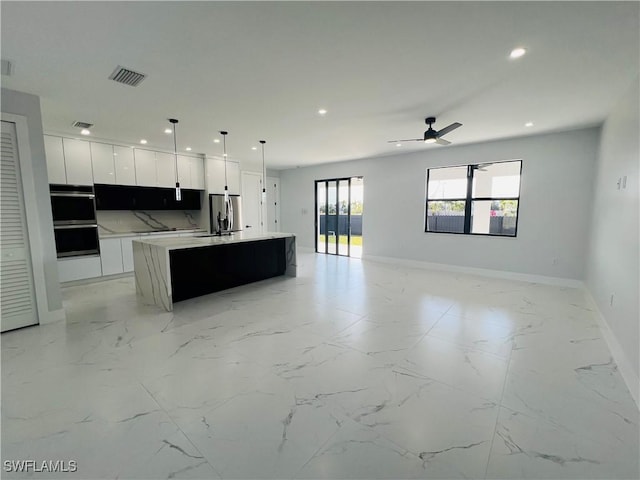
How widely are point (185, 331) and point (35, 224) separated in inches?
86.6

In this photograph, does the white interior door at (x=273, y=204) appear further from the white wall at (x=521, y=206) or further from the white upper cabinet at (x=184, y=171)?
the white upper cabinet at (x=184, y=171)

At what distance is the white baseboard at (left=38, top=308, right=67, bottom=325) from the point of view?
3379 millimetres

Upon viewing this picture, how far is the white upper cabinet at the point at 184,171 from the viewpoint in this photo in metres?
6.37

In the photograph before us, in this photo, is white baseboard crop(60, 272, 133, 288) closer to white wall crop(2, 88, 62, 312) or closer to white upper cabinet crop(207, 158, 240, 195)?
white wall crop(2, 88, 62, 312)

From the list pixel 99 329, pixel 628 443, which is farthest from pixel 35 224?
→ pixel 628 443

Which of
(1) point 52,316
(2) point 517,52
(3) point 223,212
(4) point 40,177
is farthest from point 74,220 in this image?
(2) point 517,52

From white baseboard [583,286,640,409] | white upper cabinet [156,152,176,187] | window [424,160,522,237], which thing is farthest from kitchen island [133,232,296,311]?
white baseboard [583,286,640,409]

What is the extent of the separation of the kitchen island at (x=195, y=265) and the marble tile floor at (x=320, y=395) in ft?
1.38

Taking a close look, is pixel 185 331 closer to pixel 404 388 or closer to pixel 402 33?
pixel 404 388

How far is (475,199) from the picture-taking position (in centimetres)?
582

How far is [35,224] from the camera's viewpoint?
328 cm

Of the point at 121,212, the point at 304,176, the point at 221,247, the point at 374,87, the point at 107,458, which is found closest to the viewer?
the point at 107,458

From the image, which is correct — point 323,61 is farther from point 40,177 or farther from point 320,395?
point 40,177

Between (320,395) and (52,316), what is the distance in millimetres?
3591
